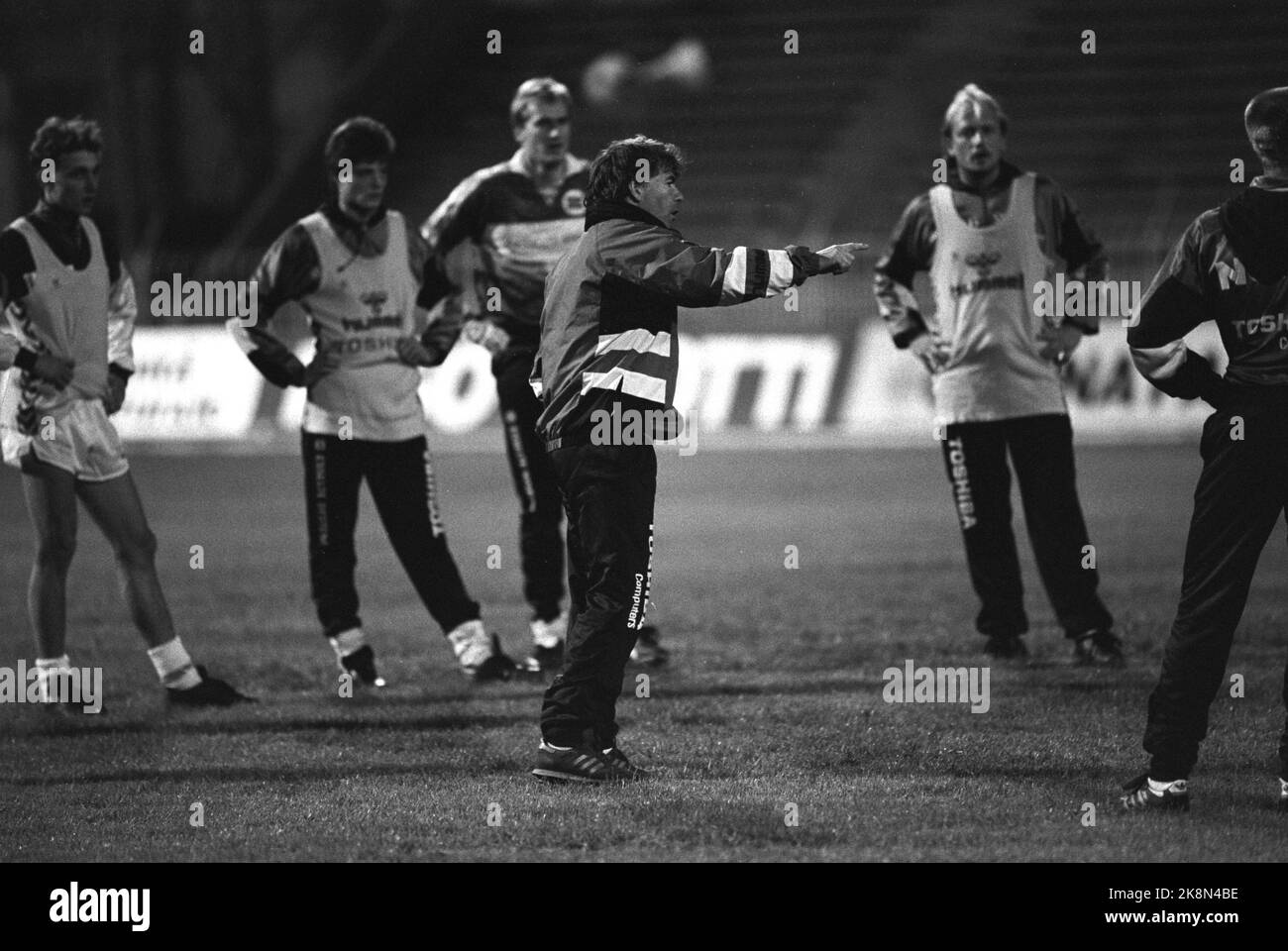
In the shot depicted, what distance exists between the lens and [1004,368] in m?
8.64

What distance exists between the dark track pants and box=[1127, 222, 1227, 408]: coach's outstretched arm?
11.1 ft

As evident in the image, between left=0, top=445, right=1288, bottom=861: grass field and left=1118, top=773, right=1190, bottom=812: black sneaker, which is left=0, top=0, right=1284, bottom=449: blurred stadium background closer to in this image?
left=0, top=445, right=1288, bottom=861: grass field

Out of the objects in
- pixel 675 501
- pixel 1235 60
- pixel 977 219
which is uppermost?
pixel 1235 60

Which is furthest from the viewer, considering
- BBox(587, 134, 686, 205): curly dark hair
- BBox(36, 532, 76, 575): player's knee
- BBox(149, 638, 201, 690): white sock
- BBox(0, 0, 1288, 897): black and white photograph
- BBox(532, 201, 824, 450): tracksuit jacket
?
BBox(149, 638, 201, 690): white sock

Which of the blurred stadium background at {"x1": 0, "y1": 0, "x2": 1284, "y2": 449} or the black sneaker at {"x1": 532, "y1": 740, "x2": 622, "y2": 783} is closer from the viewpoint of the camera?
the black sneaker at {"x1": 532, "y1": 740, "x2": 622, "y2": 783}

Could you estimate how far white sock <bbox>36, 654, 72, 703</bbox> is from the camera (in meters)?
8.17

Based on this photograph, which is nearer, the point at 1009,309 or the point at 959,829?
the point at 959,829

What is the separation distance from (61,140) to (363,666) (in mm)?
2559

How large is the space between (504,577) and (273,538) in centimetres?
257

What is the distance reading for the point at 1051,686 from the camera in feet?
26.4

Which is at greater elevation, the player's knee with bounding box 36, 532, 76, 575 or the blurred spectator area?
the blurred spectator area

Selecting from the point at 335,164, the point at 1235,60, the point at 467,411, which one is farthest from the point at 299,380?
the point at 1235,60

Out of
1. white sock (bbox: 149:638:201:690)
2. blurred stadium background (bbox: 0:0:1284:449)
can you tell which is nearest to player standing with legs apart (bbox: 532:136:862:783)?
white sock (bbox: 149:638:201:690)

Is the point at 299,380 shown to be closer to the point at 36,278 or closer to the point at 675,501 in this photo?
the point at 36,278
